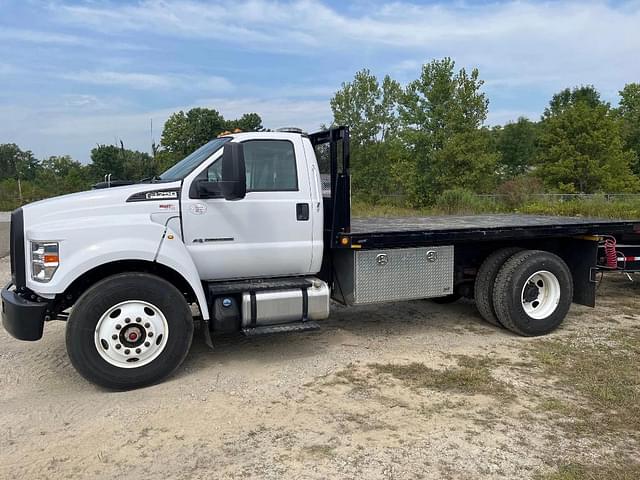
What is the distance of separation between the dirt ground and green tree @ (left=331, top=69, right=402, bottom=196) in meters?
34.0

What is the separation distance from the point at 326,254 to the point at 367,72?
3627 cm

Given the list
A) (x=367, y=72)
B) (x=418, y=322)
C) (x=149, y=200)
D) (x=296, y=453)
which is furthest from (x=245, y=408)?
(x=367, y=72)

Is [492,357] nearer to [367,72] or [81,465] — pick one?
[81,465]

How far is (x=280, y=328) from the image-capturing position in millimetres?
5406

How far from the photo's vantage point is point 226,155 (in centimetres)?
499

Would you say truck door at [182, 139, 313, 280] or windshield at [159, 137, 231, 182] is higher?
windshield at [159, 137, 231, 182]

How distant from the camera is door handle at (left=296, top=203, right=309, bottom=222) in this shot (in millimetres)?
5586

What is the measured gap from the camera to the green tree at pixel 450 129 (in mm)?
31453

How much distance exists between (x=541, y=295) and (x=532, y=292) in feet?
0.64

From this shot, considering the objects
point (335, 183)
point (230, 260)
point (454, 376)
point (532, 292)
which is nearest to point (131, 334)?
point (230, 260)

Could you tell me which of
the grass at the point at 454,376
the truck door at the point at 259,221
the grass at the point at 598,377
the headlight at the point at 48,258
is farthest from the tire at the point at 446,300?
the headlight at the point at 48,258

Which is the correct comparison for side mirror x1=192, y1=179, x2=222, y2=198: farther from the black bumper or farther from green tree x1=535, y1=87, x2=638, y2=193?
green tree x1=535, y1=87, x2=638, y2=193

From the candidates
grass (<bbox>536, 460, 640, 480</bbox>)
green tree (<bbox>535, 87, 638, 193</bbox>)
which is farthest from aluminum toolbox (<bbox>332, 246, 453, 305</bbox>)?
green tree (<bbox>535, 87, 638, 193</bbox>)

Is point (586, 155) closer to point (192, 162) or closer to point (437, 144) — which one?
point (437, 144)
